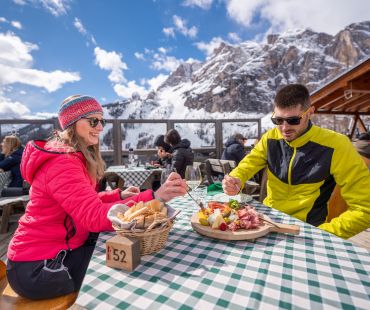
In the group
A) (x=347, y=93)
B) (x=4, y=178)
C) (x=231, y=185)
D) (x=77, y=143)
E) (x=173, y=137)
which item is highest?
(x=347, y=93)

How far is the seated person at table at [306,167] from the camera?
168cm

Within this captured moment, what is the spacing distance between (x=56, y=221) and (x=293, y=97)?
6.01 ft

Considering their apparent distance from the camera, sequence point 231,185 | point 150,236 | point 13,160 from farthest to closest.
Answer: point 13,160 → point 231,185 → point 150,236

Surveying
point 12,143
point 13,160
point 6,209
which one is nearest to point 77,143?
point 6,209

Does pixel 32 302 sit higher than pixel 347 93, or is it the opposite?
pixel 347 93

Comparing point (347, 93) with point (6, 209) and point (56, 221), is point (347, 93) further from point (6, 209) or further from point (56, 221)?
point (6, 209)

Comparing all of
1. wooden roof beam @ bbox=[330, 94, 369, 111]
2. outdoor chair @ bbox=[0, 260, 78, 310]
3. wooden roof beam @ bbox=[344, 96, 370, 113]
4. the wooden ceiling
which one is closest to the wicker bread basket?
outdoor chair @ bbox=[0, 260, 78, 310]

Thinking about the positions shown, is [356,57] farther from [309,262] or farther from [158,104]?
[309,262]

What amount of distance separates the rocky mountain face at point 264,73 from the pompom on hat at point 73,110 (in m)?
80.8

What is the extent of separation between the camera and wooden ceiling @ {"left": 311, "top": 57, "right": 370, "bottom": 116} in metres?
5.67

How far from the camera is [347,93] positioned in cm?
596

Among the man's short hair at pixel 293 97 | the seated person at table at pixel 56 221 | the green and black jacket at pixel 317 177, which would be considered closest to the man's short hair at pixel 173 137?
the green and black jacket at pixel 317 177

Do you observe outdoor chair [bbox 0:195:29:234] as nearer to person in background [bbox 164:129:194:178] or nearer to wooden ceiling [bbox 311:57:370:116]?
person in background [bbox 164:129:194:178]

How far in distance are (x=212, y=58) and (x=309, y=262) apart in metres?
127
